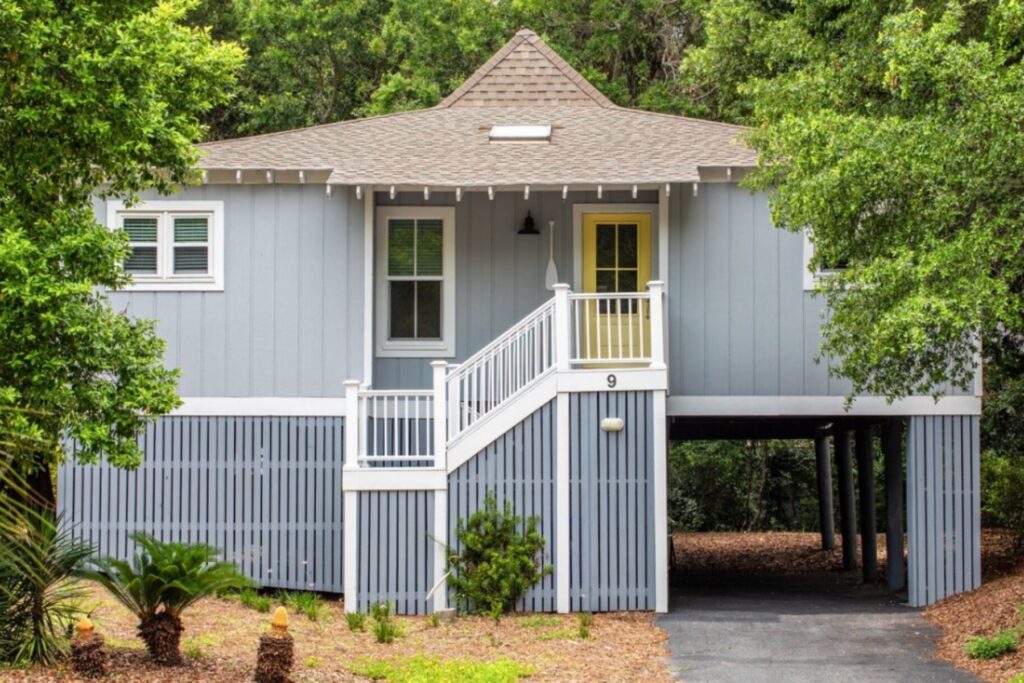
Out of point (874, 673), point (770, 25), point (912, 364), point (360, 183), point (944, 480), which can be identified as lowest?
point (874, 673)

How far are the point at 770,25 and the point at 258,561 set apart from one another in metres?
9.76

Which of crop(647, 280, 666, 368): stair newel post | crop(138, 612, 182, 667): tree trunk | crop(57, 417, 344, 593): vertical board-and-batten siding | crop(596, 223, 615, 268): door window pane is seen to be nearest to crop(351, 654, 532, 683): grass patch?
crop(138, 612, 182, 667): tree trunk

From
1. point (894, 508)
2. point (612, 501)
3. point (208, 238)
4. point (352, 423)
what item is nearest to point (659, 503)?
point (612, 501)

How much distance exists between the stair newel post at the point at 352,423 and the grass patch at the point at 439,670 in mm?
3402

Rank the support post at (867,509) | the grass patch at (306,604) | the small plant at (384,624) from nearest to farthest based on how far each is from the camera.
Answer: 1. the small plant at (384,624)
2. the grass patch at (306,604)
3. the support post at (867,509)

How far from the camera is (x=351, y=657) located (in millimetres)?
12953

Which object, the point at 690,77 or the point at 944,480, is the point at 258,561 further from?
the point at 690,77

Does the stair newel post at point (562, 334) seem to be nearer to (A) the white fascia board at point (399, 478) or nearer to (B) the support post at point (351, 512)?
(A) the white fascia board at point (399, 478)

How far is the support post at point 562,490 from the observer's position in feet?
51.6

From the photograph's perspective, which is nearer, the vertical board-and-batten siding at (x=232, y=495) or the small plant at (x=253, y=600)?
the small plant at (x=253, y=600)

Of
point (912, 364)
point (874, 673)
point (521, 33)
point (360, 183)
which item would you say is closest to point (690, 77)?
point (521, 33)

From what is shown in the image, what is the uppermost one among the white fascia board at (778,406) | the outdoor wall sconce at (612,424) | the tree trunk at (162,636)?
the white fascia board at (778,406)

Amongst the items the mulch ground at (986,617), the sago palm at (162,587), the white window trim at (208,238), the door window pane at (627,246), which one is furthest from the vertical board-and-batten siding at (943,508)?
the sago palm at (162,587)

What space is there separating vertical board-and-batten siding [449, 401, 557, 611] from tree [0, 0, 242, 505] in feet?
15.1
